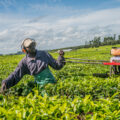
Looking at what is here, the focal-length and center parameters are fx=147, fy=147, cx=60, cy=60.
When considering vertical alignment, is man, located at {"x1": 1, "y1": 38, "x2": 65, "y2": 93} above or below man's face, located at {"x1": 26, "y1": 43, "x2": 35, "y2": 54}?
below

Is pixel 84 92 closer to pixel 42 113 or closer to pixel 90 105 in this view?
pixel 90 105

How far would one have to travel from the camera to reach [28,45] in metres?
3.58

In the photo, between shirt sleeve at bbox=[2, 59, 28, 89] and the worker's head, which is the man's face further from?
shirt sleeve at bbox=[2, 59, 28, 89]

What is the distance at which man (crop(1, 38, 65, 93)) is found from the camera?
3.67m

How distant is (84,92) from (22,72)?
1.78m

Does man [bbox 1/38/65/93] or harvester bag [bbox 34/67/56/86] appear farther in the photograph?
harvester bag [bbox 34/67/56/86]

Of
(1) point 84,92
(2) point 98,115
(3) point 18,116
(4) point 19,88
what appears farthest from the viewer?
(4) point 19,88

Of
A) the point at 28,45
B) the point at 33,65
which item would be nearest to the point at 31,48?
the point at 28,45

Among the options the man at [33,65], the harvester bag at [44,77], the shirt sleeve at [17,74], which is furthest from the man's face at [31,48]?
the harvester bag at [44,77]

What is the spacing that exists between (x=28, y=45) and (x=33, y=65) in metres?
0.54

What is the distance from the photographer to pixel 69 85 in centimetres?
418

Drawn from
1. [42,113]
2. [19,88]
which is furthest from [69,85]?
[42,113]

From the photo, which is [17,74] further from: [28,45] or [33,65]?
[28,45]

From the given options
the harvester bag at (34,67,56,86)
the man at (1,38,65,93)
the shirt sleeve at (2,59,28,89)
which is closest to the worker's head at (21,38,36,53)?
the man at (1,38,65,93)
